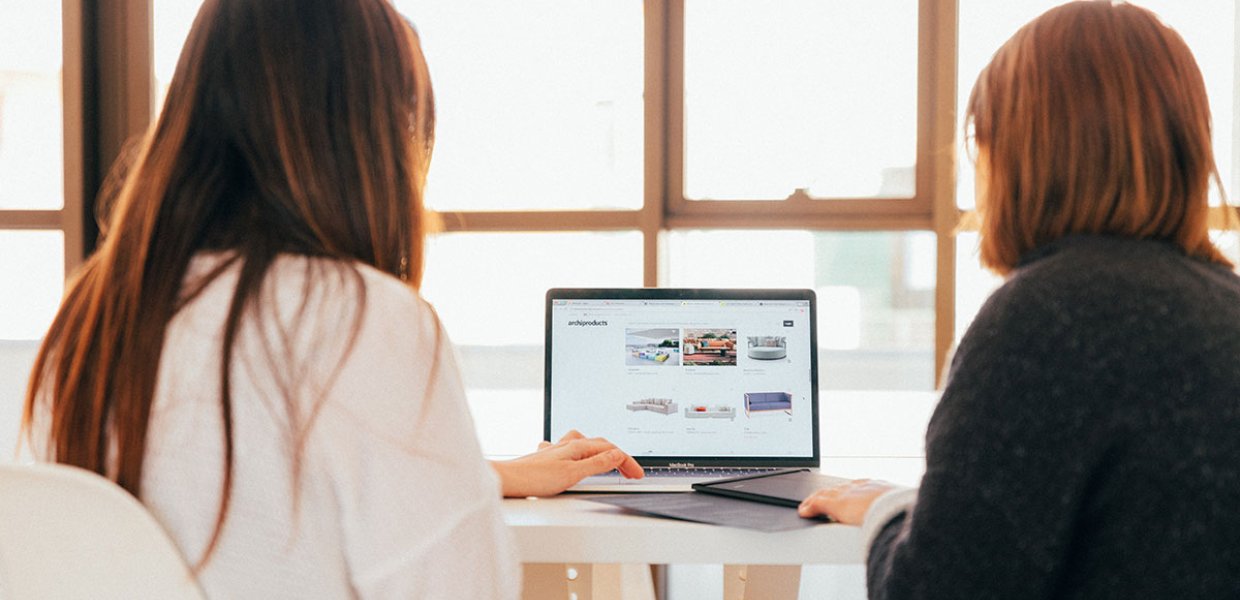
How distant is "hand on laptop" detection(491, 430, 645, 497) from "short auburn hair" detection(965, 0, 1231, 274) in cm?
61

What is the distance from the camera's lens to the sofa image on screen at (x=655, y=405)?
5.32 feet

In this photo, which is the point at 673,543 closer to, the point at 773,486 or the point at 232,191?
the point at 773,486

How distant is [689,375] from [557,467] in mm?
313

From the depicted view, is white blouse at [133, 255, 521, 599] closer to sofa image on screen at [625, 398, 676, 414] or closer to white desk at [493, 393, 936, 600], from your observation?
white desk at [493, 393, 936, 600]

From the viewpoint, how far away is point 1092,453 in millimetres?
865

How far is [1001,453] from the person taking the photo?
873 mm

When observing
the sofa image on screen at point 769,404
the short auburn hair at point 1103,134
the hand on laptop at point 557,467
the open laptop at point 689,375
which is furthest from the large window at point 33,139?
the short auburn hair at point 1103,134

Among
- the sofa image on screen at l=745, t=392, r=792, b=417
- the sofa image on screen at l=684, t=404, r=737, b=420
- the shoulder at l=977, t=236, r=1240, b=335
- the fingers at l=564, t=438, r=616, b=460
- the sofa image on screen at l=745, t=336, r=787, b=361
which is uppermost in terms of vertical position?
the shoulder at l=977, t=236, r=1240, b=335

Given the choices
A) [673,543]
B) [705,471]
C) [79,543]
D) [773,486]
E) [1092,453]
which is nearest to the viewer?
[79,543]

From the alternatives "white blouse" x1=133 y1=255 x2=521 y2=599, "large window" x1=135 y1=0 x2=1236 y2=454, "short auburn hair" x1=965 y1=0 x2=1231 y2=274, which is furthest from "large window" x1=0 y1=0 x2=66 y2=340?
"short auburn hair" x1=965 y1=0 x2=1231 y2=274

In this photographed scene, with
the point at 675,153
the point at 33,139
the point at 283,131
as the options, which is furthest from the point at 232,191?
the point at 33,139

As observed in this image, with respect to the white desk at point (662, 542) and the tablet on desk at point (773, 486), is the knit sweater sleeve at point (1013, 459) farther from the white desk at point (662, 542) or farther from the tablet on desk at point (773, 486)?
the tablet on desk at point (773, 486)

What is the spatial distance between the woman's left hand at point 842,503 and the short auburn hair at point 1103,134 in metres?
0.36

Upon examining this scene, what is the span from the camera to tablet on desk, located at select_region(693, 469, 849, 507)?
1.33 metres
